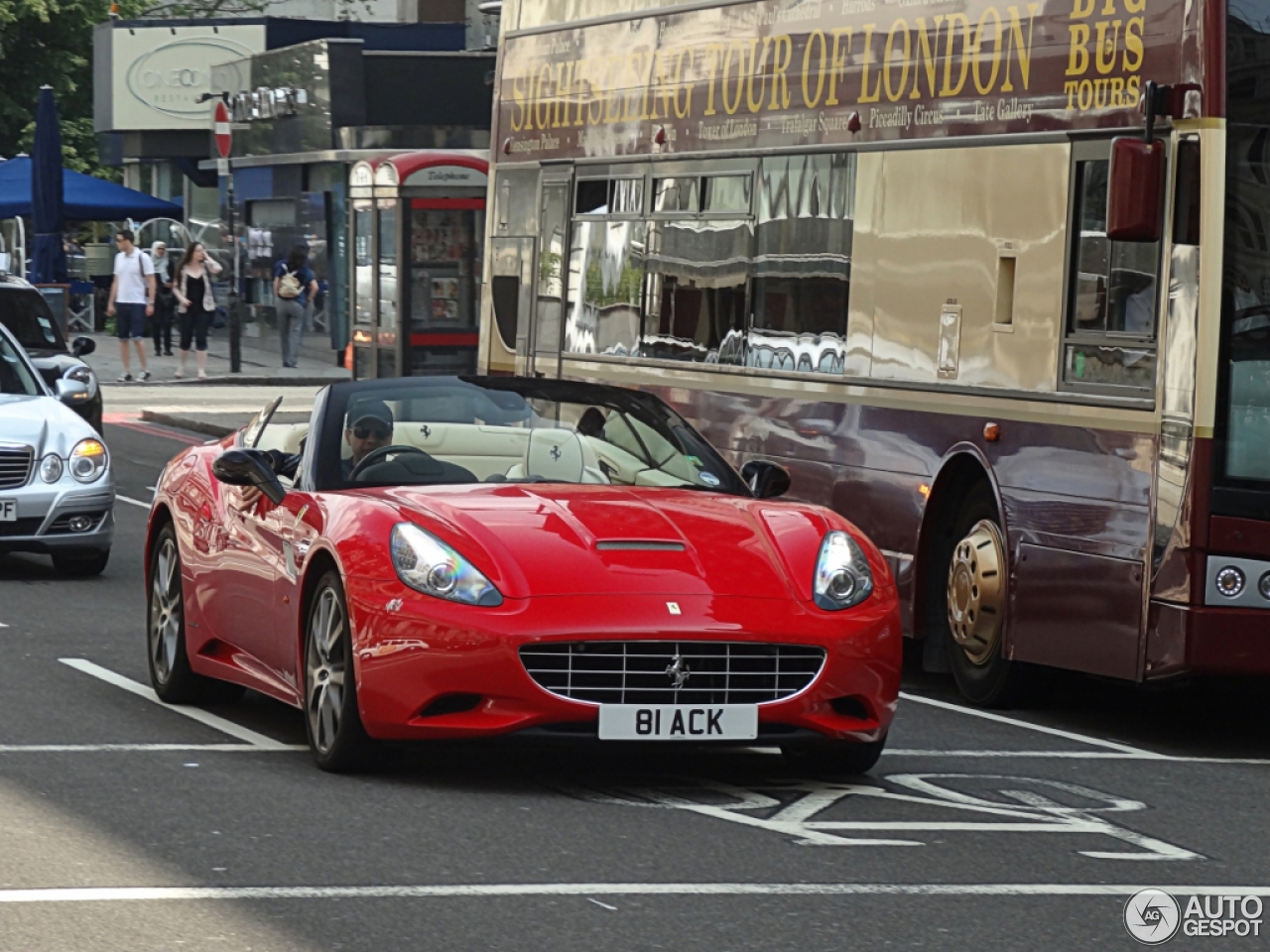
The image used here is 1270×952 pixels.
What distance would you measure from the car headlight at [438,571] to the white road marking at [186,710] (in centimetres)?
129

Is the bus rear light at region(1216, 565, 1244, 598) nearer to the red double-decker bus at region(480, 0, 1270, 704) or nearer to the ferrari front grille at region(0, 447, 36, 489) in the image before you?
the red double-decker bus at region(480, 0, 1270, 704)

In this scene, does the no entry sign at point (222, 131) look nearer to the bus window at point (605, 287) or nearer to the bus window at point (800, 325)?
the bus window at point (605, 287)

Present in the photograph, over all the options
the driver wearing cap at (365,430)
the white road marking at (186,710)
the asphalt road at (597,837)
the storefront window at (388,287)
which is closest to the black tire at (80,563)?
the white road marking at (186,710)

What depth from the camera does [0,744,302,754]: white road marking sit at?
920 cm

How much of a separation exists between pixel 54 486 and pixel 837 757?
24.7 feet

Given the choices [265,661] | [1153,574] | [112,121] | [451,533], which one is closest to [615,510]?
[451,533]

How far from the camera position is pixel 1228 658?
32.3ft

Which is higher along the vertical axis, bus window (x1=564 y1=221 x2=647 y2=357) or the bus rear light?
bus window (x1=564 y1=221 x2=647 y2=357)

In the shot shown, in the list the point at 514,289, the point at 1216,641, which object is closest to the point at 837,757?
the point at 1216,641

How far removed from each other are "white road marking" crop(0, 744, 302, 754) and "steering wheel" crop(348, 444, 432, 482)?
0.96 m

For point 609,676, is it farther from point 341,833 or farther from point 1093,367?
point 1093,367

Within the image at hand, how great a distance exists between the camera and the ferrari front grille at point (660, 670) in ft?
26.8

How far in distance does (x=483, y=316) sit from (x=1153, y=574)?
7.88 m

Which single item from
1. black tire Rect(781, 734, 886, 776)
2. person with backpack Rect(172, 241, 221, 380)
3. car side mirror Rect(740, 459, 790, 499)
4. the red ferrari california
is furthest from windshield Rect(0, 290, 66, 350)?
person with backpack Rect(172, 241, 221, 380)
